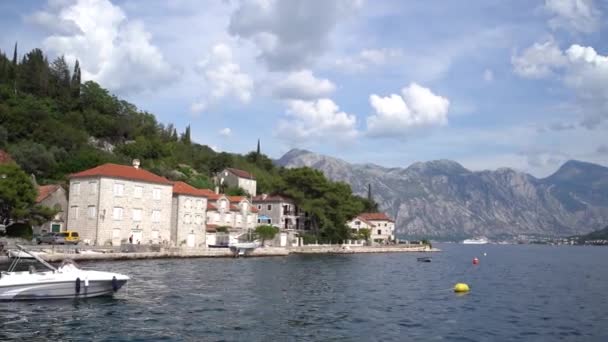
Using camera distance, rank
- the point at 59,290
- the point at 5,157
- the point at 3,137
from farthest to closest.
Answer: the point at 3,137 → the point at 5,157 → the point at 59,290

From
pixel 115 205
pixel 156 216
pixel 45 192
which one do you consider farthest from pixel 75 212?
pixel 156 216

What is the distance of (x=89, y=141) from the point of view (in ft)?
340

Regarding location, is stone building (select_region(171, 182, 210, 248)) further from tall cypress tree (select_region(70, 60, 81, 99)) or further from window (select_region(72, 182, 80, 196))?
tall cypress tree (select_region(70, 60, 81, 99))

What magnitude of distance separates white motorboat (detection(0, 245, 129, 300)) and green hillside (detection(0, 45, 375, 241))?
48310 millimetres

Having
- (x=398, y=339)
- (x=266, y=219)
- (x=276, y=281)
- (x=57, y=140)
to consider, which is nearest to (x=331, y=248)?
(x=266, y=219)

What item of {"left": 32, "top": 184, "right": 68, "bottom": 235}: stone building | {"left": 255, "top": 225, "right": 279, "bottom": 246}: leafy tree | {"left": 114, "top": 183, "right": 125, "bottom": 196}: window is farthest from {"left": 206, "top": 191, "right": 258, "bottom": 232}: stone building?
{"left": 32, "top": 184, "right": 68, "bottom": 235}: stone building

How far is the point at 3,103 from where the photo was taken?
96750 mm

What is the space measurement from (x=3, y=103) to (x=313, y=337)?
9298cm

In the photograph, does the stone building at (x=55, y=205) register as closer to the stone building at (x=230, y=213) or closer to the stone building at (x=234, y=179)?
the stone building at (x=230, y=213)

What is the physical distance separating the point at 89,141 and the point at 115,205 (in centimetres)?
4398

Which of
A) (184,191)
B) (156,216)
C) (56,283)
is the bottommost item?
(56,283)

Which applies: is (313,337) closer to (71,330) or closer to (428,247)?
(71,330)

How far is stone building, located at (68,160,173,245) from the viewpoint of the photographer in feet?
209

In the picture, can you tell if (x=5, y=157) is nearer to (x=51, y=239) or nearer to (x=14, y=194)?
(x=14, y=194)
